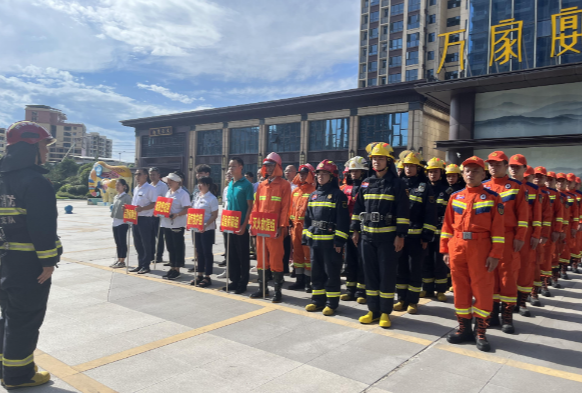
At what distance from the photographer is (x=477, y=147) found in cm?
1859

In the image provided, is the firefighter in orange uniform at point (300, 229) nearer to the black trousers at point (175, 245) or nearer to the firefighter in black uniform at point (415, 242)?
the firefighter in black uniform at point (415, 242)

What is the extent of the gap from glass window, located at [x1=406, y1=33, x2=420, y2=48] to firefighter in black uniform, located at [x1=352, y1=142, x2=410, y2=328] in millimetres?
57046

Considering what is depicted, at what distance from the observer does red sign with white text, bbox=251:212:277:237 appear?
20.8 feet

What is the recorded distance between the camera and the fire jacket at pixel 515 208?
16.5ft

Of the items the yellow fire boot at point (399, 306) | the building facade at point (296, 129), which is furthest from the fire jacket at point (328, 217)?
the building facade at point (296, 129)

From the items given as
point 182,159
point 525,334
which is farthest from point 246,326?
point 182,159

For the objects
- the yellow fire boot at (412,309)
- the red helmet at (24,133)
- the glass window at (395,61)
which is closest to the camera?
the red helmet at (24,133)

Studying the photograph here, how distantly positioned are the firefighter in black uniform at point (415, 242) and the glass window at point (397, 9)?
59.7 metres

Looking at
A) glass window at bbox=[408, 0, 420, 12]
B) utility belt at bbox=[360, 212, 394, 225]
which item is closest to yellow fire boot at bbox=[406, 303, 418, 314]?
utility belt at bbox=[360, 212, 394, 225]

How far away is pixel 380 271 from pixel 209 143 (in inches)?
1645

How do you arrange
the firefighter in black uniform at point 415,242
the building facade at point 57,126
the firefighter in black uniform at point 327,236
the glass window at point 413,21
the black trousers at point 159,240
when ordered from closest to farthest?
1. the firefighter in black uniform at point 327,236
2. the firefighter in black uniform at point 415,242
3. the black trousers at point 159,240
4. the glass window at point 413,21
5. the building facade at point 57,126

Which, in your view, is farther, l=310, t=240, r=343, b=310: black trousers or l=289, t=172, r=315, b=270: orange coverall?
l=289, t=172, r=315, b=270: orange coverall

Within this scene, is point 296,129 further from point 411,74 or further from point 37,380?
point 37,380

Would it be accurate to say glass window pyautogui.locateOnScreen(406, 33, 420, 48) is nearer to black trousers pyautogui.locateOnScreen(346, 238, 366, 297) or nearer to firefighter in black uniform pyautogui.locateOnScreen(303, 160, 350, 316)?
black trousers pyautogui.locateOnScreen(346, 238, 366, 297)
